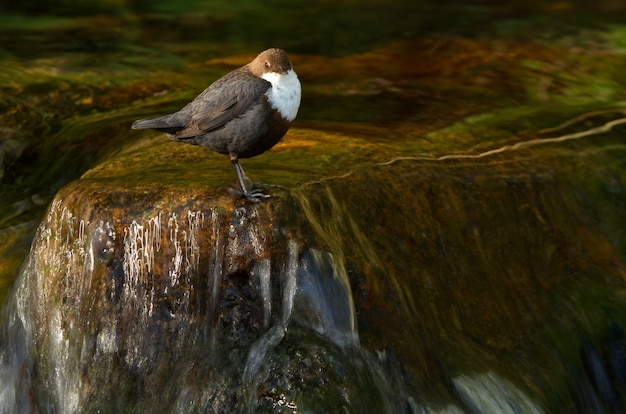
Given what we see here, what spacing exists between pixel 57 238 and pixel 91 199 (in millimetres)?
338

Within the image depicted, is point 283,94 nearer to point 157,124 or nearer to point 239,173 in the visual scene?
point 239,173

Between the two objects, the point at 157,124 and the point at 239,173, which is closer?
the point at 239,173

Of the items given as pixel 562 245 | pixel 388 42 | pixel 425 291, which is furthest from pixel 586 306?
pixel 388 42

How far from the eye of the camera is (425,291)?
561 cm

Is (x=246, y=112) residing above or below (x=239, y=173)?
above


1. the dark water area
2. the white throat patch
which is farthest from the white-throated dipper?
the dark water area

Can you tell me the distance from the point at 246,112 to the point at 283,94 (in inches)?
7.6

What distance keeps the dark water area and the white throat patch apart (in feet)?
1.36

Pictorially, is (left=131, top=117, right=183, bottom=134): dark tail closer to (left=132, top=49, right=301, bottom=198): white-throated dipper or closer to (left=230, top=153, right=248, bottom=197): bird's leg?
(left=132, top=49, right=301, bottom=198): white-throated dipper

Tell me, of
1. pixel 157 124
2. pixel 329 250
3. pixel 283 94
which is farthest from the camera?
pixel 157 124

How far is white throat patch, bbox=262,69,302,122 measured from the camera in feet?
16.1

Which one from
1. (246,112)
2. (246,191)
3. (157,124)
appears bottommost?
(246,191)

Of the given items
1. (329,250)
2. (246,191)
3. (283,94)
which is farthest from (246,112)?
(329,250)

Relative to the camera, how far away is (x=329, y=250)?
5.05 meters
